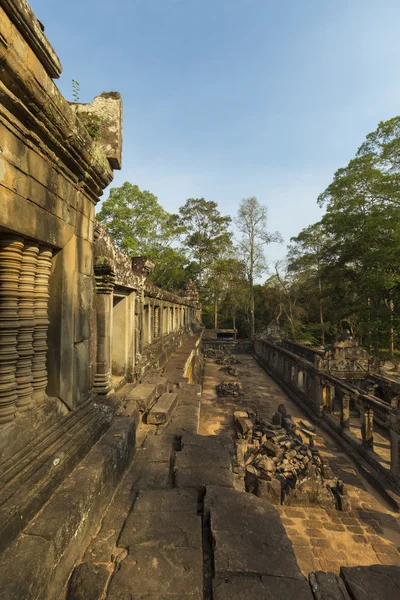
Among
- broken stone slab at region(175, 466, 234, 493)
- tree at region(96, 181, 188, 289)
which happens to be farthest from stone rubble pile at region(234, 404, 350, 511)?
tree at region(96, 181, 188, 289)

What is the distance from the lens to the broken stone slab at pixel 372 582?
1650mm

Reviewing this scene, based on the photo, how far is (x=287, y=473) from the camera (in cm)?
483

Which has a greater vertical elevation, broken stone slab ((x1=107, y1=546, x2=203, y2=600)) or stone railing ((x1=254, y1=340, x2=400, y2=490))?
broken stone slab ((x1=107, y1=546, x2=203, y2=600))

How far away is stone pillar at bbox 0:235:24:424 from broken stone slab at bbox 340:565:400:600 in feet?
7.75

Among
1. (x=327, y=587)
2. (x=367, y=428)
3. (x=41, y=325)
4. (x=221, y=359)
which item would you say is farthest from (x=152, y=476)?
(x=221, y=359)

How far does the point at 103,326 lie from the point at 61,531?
7.97 ft

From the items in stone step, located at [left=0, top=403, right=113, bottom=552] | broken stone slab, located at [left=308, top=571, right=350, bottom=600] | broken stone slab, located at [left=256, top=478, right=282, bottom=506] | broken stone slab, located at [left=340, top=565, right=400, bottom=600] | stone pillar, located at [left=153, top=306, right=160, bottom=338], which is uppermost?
stone pillar, located at [left=153, top=306, right=160, bottom=338]

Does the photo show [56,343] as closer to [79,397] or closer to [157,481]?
[79,397]

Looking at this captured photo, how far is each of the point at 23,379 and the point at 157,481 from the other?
1491 millimetres

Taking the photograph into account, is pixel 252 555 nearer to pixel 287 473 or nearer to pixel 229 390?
pixel 287 473

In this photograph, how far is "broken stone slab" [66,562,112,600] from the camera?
1502 mm

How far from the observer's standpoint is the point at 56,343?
2.35 m

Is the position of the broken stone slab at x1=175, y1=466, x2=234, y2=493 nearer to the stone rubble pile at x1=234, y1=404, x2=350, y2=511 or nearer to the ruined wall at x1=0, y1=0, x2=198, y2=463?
the ruined wall at x1=0, y1=0, x2=198, y2=463

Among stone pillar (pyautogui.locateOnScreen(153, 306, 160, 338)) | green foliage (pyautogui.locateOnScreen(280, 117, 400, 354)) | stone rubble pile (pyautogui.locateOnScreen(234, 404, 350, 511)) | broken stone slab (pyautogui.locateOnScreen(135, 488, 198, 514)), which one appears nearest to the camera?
broken stone slab (pyautogui.locateOnScreen(135, 488, 198, 514))
